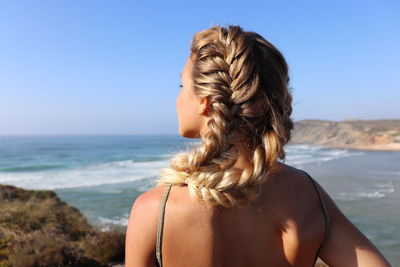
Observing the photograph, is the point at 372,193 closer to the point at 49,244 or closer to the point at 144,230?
the point at 49,244

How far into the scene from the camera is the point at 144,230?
1065 mm

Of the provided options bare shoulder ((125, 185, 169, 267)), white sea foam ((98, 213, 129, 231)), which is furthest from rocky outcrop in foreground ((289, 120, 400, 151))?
bare shoulder ((125, 185, 169, 267))

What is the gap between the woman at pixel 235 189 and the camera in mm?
1087

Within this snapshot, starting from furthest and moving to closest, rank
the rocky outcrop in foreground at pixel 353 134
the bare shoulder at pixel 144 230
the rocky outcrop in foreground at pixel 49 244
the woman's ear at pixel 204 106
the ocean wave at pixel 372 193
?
the rocky outcrop in foreground at pixel 353 134 < the ocean wave at pixel 372 193 < the rocky outcrop in foreground at pixel 49 244 < the woman's ear at pixel 204 106 < the bare shoulder at pixel 144 230

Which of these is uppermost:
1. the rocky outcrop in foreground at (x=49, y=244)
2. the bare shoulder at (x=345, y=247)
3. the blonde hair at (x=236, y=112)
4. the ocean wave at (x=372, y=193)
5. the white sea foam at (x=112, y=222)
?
the blonde hair at (x=236, y=112)

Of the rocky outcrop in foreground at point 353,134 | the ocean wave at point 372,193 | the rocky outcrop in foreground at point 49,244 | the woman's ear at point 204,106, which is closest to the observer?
the woman's ear at point 204,106

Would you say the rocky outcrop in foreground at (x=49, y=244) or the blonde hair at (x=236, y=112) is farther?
the rocky outcrop in foreground at (x=49, y=244)

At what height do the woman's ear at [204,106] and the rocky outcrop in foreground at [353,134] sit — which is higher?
the woman's ear at [204,106]

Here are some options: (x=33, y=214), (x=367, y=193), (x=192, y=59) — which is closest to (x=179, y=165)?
(x=192, y=59)

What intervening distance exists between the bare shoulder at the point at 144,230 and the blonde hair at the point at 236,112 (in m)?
0.10

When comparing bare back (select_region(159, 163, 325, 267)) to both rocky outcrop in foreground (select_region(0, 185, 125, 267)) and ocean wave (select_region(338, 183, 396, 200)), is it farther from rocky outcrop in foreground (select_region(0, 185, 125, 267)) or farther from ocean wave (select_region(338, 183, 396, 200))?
ocean wave (select_region(338, 183, 396, 200))

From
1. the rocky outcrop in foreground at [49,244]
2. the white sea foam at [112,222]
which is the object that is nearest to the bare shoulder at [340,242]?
the rocky outcrop in foreground at [49,244]

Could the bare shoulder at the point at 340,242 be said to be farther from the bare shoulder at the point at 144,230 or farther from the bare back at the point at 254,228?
the bare shoulder at the point at 144,230

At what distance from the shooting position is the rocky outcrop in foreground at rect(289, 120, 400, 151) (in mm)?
63603
